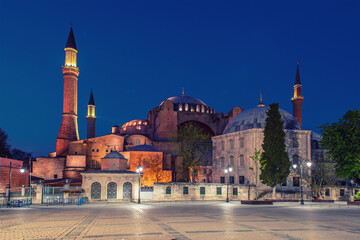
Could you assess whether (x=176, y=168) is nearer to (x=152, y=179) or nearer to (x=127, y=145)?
(x=152, y=179)

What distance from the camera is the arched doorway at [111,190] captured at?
30750 mm

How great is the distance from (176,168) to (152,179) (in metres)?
5.17

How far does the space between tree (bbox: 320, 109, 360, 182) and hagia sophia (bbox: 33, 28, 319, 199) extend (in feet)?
27.7

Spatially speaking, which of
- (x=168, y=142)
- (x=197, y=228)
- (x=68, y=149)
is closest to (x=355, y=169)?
(x=197, y=228)

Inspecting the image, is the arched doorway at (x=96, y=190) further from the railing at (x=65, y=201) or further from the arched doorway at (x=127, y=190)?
the arched doorway at (x=127, y=190)

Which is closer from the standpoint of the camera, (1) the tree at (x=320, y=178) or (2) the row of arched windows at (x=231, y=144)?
(1) the tree at (x=320, y=178)

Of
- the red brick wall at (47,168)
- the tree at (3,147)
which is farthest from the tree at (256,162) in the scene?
the tree at (3,147)

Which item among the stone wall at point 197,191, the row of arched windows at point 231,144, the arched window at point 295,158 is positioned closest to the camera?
the stone wall at point 197,191

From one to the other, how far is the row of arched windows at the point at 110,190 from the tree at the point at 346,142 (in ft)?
62.6

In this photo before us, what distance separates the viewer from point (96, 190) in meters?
30.4

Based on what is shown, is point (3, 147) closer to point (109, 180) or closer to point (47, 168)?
point (47, 168)

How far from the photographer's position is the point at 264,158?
114 feet

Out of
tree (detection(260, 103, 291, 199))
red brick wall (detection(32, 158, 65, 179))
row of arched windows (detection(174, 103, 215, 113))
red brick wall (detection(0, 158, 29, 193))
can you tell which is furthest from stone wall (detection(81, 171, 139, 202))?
row of arched windows (detection(174, 103, 215, 113))

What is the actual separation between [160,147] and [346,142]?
2980cm
